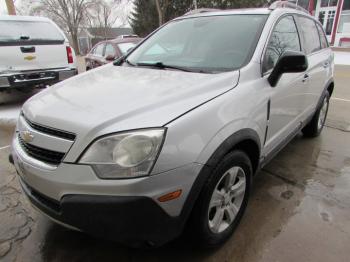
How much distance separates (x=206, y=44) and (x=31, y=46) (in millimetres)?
4612

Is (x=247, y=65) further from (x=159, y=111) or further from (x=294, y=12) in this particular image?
(x=294, y=12)

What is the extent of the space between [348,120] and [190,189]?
15.5ft

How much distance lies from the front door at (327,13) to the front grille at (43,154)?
27.2 metres

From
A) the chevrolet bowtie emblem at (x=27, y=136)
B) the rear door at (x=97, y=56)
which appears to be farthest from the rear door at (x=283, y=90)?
the rear door at (x=97, y=56)

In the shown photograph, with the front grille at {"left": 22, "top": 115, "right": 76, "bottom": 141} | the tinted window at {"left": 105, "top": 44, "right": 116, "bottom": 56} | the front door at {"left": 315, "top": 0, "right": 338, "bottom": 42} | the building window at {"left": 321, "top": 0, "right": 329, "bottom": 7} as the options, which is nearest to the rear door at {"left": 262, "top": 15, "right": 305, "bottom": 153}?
the front grille at {"left": 22, "top": 115, "right": 76, "bottom": 141}

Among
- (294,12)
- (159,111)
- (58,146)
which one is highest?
(294,12)

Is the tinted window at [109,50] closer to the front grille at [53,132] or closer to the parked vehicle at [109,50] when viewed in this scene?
the parked vehicle at [109,50]

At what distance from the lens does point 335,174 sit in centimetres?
341

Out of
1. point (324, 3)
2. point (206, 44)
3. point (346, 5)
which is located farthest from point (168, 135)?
point (324, 3)

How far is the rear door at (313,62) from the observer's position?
135 inches

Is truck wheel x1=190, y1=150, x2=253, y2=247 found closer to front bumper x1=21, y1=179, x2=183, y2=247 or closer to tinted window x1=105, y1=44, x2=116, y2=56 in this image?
front bumper x1=21, y1=179, x2=183, y2=247

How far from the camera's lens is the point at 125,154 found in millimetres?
1632

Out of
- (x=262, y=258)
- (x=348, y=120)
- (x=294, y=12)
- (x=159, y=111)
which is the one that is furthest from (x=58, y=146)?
(x=348, y=120)

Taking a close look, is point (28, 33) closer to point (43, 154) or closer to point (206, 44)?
point (206, 44)
